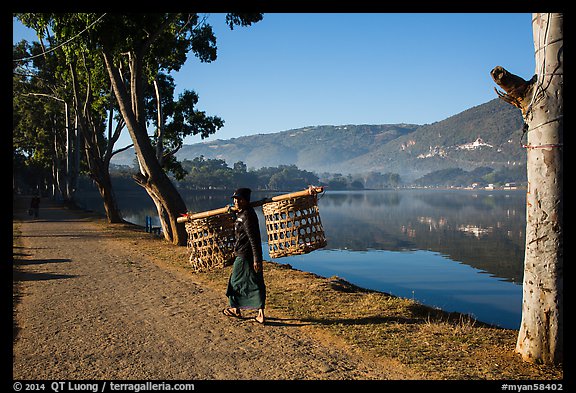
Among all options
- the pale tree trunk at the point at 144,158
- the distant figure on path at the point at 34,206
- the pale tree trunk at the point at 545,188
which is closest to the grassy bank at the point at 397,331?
the pale tree trunk at the point at 545,188

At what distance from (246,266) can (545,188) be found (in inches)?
151

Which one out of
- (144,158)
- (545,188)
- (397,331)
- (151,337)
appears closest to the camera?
(545,188)

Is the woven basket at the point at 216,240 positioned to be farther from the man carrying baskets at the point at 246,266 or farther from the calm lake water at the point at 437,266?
the calm lake water at the point at 437,266

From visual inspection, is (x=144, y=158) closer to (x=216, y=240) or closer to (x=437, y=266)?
(x=216, y=240)

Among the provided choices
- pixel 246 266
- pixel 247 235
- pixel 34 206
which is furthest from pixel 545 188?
pixel 34 206

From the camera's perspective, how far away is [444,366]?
5523mm

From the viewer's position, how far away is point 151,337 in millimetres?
6617

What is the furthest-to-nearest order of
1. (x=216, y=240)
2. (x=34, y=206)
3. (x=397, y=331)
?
(x=34, y=206)
(x=216, y=240)
(x=397, y=331)

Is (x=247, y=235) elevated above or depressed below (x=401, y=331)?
above

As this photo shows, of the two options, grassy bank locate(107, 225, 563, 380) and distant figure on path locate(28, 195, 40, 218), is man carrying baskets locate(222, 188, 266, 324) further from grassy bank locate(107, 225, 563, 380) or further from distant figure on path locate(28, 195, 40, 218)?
distant figure on path locate(28, 195, 40, 218)

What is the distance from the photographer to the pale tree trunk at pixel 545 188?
5.38 metres
